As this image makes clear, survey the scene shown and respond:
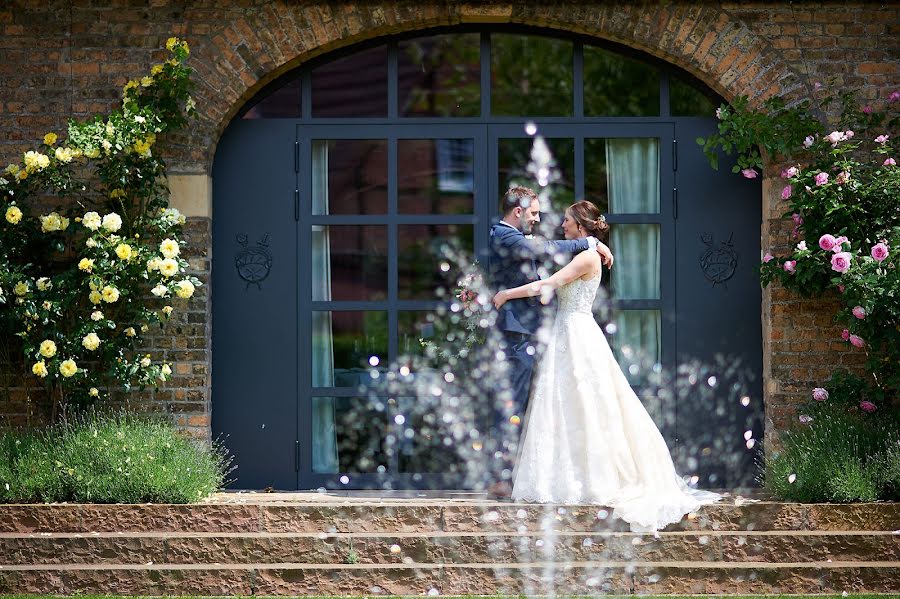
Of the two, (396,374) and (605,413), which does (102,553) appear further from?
(605,413)

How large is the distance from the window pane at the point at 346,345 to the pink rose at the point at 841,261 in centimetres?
274

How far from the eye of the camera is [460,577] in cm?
612

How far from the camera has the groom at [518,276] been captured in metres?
7.01

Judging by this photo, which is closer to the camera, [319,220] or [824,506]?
[824,506]

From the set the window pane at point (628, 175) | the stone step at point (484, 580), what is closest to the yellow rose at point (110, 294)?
the stone step at point (484, 580)

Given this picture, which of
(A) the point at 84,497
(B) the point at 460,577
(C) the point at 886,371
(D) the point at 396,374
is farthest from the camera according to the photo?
(D) the point at 396,374

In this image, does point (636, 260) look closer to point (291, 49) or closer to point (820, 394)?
point (820, 394)

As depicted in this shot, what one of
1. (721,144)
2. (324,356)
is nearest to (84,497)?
(324,356)

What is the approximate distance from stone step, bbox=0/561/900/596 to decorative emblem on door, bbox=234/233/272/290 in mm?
2120

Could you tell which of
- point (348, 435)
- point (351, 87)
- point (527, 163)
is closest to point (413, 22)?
point (351, 87)

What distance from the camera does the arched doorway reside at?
25.1ft

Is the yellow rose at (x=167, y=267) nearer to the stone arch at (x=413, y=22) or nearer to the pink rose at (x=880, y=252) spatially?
the stone arch at (x=413, y=22)

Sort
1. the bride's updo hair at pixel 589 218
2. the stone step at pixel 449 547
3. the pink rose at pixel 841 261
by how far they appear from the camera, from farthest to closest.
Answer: the bride's updo hair at pixel 589 218 < the pink rose at pixel 841 261 < the stone step at pixel 449 547

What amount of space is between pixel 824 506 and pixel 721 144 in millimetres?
2393
